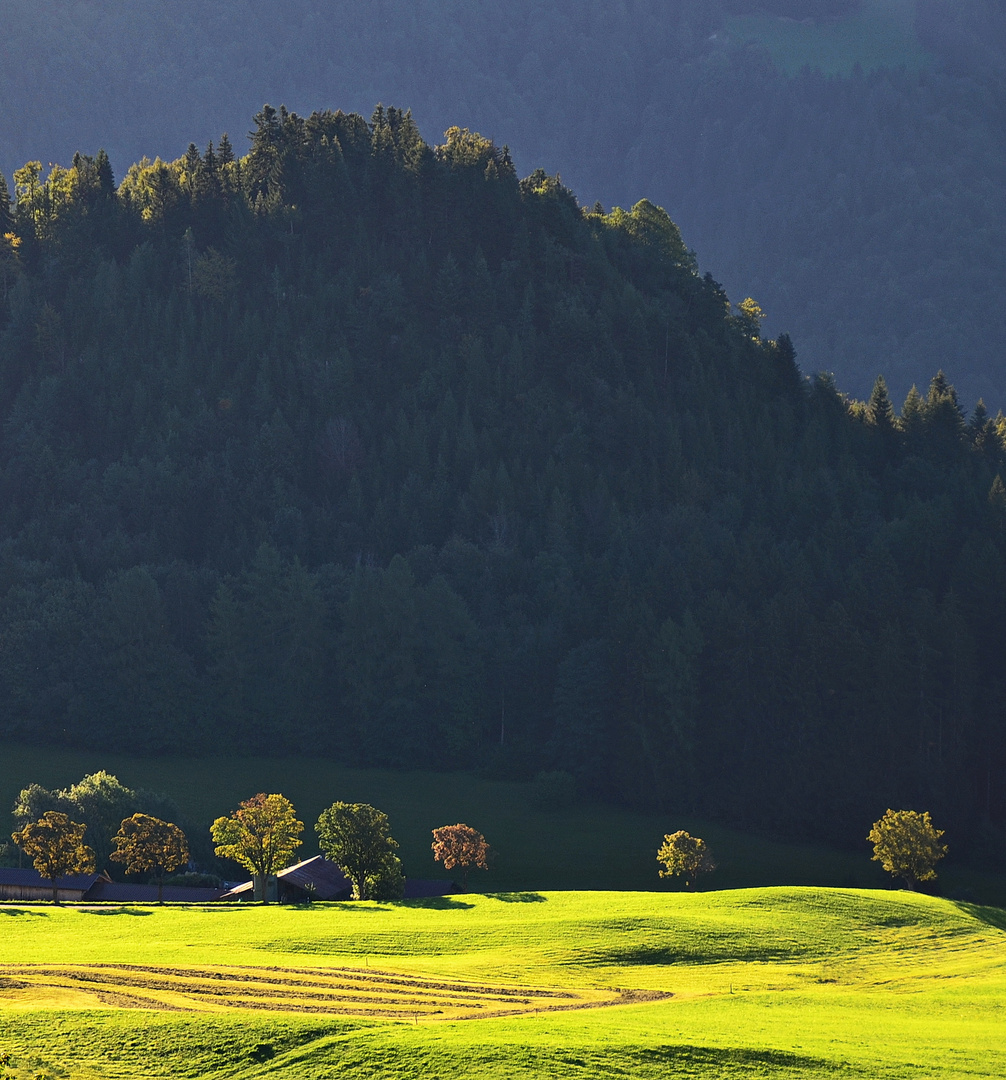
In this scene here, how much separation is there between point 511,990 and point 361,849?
39378 mm

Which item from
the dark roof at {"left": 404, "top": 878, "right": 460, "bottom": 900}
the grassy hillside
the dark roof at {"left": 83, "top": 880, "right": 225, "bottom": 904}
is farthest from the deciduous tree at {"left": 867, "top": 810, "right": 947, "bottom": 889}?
the dark roof at {"left": 83, "top": 880, "right": 225, "bottom": 904}

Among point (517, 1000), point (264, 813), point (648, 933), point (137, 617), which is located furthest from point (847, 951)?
point (137, 617)

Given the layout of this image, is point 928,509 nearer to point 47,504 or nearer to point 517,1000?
point 47,504

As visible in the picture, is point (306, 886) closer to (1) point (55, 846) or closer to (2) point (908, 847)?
(1) point (55, 846)

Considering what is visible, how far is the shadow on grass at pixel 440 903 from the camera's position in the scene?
268 ft

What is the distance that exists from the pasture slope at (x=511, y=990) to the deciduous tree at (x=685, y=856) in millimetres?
22033

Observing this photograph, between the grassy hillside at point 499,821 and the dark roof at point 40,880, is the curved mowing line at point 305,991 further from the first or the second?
the grassy hillside at point 499,821

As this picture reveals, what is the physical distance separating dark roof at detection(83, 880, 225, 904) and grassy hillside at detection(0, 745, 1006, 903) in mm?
14753

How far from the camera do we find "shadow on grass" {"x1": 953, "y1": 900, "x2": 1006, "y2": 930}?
80812mm

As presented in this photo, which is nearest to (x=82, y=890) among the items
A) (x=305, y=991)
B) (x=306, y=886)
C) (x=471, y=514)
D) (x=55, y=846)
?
(x=55, y=846)

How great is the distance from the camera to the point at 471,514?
16962cm

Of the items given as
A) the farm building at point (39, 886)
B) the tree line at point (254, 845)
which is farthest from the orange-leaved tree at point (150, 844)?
the farm building at point (39, 886)

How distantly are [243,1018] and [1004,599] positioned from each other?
11829 cm

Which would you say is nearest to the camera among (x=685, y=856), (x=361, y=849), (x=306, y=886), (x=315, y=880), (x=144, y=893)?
(x=361, y=849)
